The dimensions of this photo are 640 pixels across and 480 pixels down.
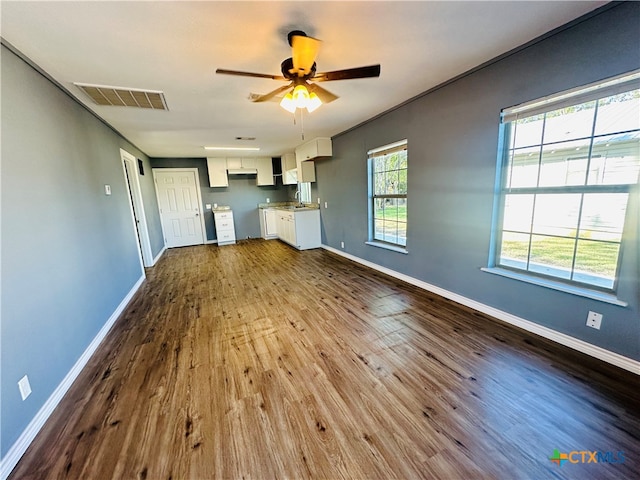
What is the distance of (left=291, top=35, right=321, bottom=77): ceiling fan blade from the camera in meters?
1.48

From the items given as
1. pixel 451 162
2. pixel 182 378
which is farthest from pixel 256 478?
pixel 451 162

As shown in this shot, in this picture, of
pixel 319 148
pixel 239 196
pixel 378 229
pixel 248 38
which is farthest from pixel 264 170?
pixel 248 38

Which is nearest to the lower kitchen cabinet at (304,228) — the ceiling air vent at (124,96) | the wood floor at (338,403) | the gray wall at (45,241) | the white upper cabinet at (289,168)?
the white upper cabinet at (289,168)

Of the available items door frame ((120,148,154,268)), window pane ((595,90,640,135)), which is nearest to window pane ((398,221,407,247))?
window pane ((595,90,640,135))

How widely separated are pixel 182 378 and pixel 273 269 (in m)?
2.61

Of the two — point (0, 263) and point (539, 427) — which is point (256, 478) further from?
point (0, 263)

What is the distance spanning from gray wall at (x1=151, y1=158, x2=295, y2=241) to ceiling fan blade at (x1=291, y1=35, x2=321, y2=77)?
5878mm

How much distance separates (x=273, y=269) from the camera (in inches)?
174

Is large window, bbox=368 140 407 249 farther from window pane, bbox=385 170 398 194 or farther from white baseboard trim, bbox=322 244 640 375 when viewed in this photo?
white baseboard trim, bbox=322 244 640 375

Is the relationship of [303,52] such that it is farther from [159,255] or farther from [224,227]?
[224,227]

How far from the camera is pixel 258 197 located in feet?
24.8

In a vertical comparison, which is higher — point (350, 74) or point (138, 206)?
point (350, 74)

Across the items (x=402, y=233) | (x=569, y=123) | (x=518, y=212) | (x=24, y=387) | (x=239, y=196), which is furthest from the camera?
(x=239, y=196)

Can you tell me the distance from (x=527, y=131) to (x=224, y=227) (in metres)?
6.39
